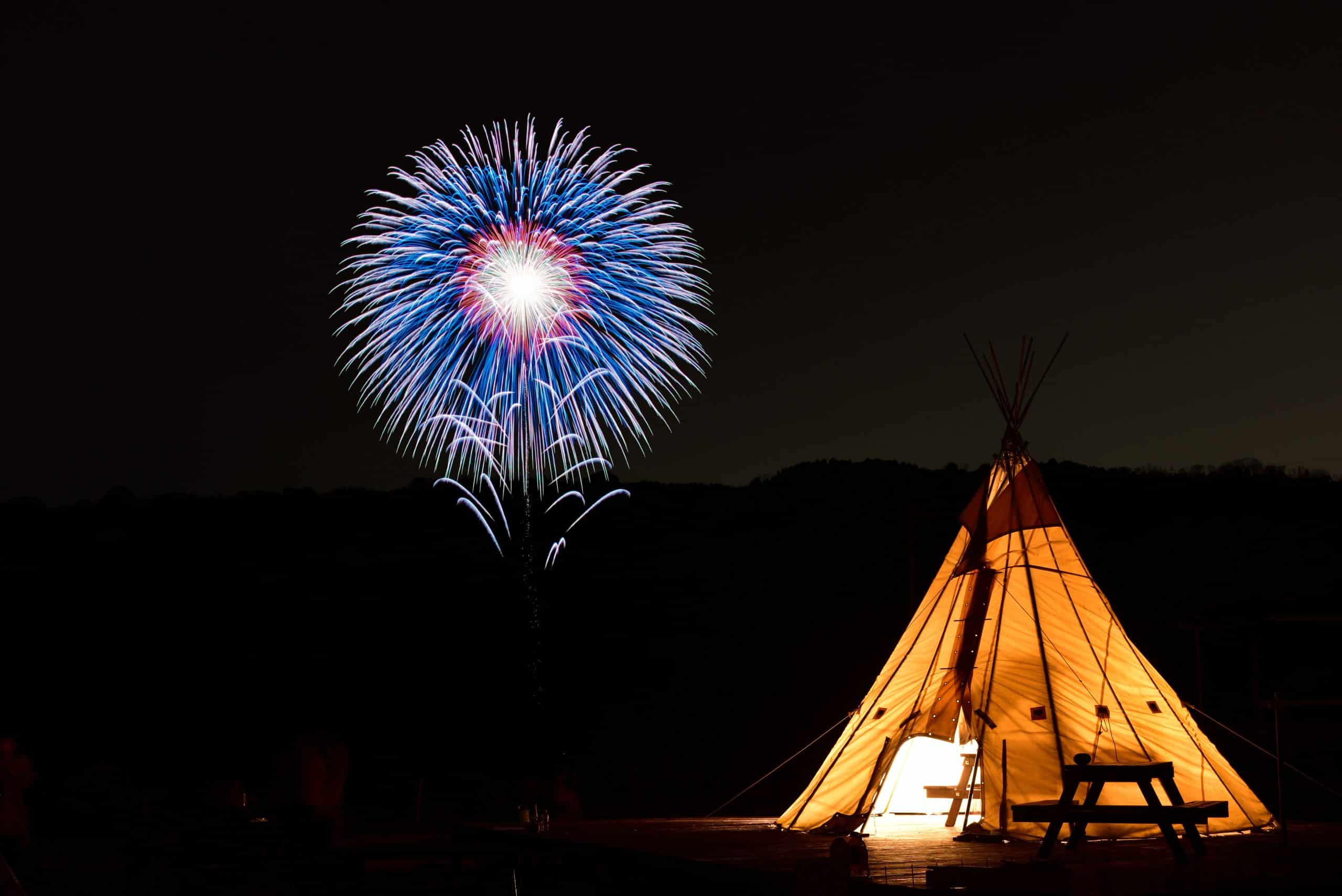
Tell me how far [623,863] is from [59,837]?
9302mm

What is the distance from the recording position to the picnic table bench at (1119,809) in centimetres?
973

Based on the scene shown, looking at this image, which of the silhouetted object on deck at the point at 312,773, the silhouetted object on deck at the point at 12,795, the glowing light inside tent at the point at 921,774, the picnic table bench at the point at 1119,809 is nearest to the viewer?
the picnic table bench at the point at 1119,809

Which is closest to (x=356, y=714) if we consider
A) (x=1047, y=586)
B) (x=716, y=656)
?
(x=716, y=656)

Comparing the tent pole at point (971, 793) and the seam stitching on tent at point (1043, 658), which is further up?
the seam stitching on tent at point (1043, 658)

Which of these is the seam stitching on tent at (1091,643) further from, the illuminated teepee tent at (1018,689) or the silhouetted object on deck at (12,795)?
the silhouetted object on deck at (12,795)

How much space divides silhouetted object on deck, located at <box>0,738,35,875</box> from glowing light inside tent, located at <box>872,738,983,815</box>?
8903 millimetres

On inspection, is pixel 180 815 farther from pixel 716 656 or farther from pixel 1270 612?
pixel 716 656

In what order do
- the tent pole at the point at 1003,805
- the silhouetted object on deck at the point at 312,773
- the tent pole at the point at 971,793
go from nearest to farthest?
the silhouetted object on deck at the point at 312,773
the tent pole at the point at 1003,805
the tent pole at the point at 971,793

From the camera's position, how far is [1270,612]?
11.6 metres

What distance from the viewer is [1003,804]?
11.8 meters

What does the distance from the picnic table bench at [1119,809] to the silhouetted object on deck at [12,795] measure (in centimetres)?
826

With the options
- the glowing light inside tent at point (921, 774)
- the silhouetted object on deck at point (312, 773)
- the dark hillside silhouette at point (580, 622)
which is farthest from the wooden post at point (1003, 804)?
the dark hillside silhouette at point (580, 622)

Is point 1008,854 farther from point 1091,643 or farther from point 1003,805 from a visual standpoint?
point 1091,643

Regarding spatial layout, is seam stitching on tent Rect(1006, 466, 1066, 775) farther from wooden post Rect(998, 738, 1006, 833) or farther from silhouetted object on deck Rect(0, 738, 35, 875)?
silhouetted object on deck Rect(0, 738, 35, 875)
